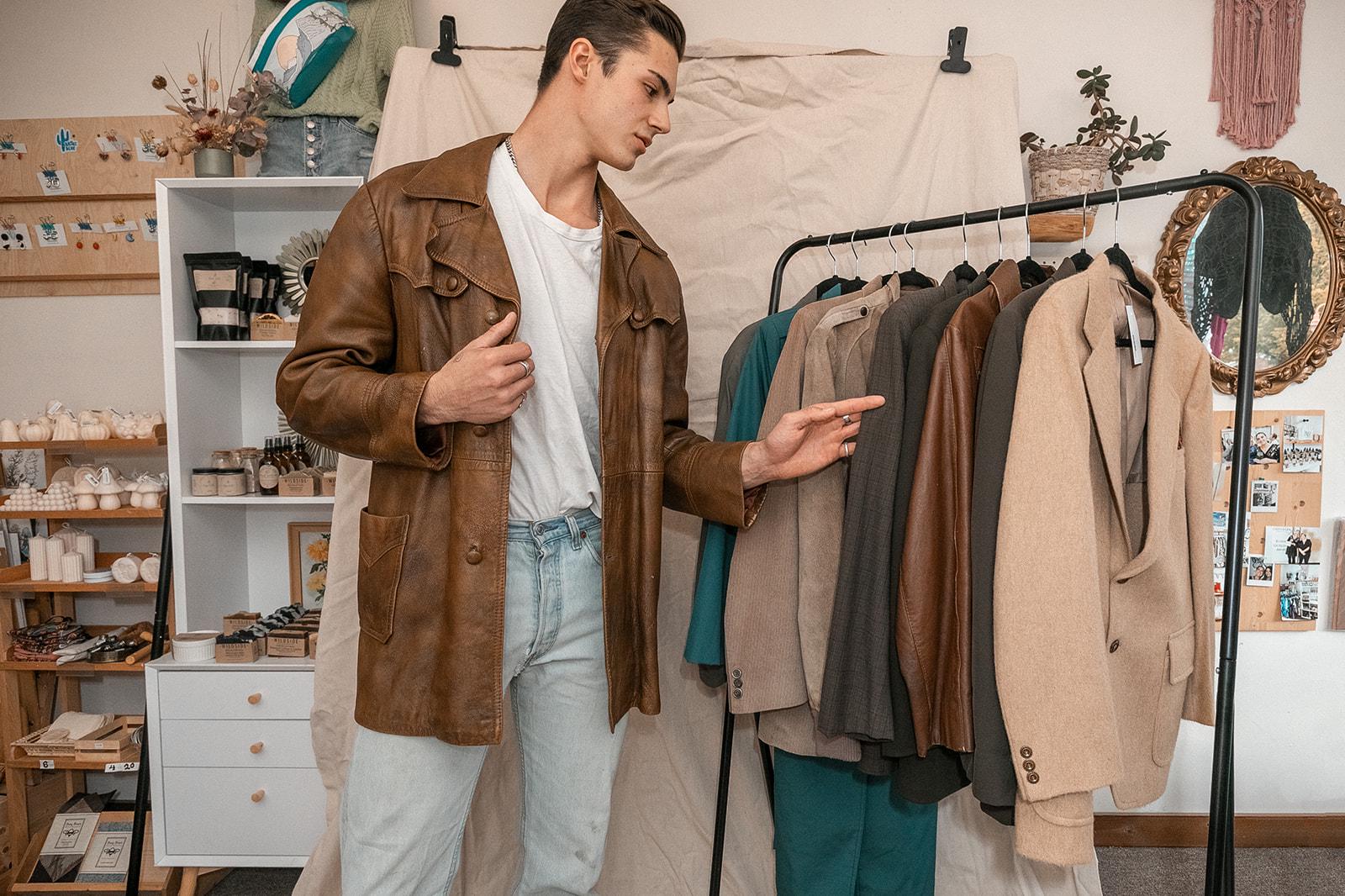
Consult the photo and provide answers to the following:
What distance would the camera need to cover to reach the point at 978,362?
1.44m

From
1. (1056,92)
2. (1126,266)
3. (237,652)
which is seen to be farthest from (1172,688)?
(237,652)

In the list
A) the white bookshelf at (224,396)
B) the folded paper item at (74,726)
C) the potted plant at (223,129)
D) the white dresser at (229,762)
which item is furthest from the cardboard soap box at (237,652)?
the potted plant at (223,129)

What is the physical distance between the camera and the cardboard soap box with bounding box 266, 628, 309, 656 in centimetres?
223

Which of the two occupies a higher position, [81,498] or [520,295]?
[520,295]

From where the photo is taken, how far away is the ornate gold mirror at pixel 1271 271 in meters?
2.52

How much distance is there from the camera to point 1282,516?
8.56 ft

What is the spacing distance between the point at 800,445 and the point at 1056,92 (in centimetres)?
179

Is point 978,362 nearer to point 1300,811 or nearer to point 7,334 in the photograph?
point 1300,811

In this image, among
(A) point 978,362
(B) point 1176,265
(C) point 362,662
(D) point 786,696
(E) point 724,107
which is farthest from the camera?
(B) point 1176,265

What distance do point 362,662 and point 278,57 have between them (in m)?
1.74

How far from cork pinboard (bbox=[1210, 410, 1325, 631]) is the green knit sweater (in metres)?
2.67

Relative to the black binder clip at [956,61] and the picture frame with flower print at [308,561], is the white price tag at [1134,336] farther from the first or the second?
the picture frame with flower print at [308,561]

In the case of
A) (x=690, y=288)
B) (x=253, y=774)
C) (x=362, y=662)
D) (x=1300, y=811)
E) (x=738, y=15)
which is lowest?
→ (x=1300, y=811)

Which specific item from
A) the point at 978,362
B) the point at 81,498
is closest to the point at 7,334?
the point at 81,498
